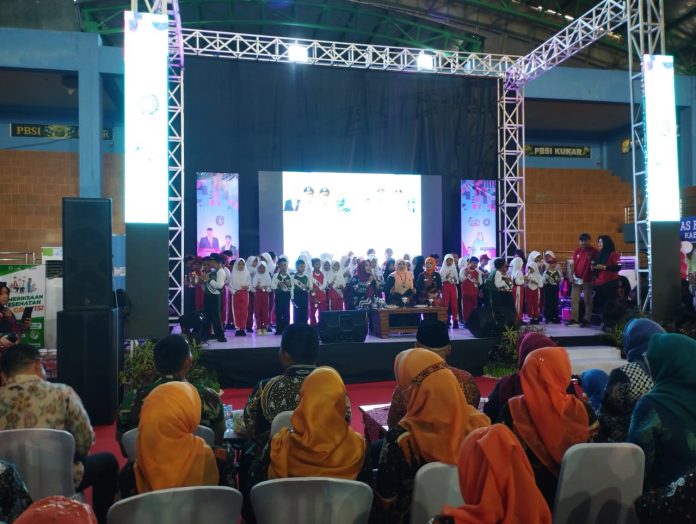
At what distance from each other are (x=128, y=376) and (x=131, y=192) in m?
1.87

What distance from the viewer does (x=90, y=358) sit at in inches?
191

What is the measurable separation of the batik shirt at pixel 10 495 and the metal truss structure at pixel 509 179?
9569 mm

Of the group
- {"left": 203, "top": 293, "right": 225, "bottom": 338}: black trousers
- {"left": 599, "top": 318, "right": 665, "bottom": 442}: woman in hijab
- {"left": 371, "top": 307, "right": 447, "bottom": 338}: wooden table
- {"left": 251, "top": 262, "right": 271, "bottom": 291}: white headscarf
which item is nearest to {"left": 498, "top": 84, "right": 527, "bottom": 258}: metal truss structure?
{"left": 371, "top": 307, "right": 447, "bottom": 338}: wooden table

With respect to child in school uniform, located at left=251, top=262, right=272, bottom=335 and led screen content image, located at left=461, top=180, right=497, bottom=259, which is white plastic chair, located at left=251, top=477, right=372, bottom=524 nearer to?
child in school uniform, located at left=251, top=262, right=272, bottom=335

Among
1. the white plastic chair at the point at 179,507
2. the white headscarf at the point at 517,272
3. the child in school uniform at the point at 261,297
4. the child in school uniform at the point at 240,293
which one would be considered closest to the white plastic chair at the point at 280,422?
the white plastic chair at the point at 179,507

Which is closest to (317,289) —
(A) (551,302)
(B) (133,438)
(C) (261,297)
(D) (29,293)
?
(C) (261,297)

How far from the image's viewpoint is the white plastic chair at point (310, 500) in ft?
5.85

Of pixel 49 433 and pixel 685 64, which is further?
pixel 685 64

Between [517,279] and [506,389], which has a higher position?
[517,279]

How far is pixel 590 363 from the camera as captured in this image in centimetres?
654

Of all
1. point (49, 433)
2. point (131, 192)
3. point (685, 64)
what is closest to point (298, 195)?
point (131, 192)

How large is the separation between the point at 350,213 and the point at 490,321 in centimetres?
369

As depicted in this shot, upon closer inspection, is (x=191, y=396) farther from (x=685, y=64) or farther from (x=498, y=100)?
(x=685, y=64)

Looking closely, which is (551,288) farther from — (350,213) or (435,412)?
(435,412)
